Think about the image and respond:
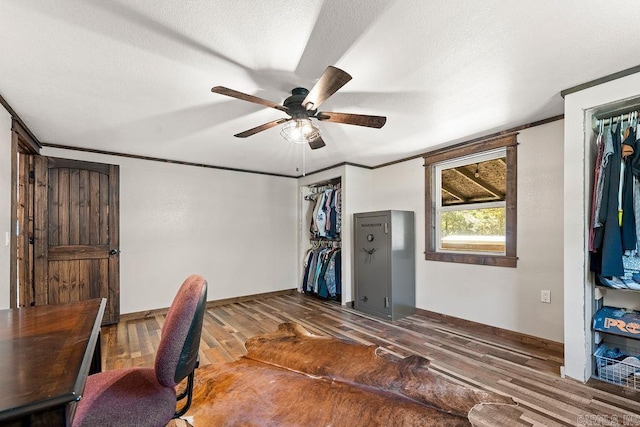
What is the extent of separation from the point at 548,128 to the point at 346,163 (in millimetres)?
2428

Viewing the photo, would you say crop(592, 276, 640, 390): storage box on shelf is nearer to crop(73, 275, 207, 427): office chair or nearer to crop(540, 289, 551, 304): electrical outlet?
crop(540, 289, 551, 304): electrical outlet

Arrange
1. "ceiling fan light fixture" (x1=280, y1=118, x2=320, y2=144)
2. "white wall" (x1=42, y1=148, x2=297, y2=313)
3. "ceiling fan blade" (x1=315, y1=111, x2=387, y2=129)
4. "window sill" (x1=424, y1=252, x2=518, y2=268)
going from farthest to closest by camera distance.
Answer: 1. "white wall" (x1=42, y1=148, x2=297, y2=313)
2. "window sill" (x1=424, y1=252, x2=518, y2=268)
3. "ceiling fan light fixture" (x1=280, y1=118, x2=320, y2=144)
4. "ceiling fan blade" (x1=315, y1=111, x2=387, y2=129)

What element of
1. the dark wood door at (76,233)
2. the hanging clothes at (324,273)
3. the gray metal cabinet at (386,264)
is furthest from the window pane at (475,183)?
the dark wood door at (76,233)

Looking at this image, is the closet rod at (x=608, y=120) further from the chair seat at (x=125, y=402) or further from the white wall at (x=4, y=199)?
the white wall at (x=4, y=199)

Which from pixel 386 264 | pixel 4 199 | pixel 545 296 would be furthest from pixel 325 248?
pixel 4 199

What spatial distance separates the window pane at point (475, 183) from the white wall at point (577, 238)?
3.34 ft

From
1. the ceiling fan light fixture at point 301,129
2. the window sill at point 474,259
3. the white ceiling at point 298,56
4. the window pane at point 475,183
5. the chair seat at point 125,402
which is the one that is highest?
the white ceiling at point 298,56

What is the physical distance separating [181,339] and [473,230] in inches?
134

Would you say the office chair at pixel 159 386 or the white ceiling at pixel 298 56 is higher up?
the white ceiling at pixel 298 56

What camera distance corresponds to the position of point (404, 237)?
3877 millimetres

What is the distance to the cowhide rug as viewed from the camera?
5.94 ft

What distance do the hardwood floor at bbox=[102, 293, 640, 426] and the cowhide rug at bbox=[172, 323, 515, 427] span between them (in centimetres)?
15

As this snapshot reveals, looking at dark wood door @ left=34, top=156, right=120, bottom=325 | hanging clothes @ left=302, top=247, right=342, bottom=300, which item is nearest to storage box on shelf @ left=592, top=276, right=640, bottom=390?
hanging clothes @ left=302, top=247, right=342, bottom=300

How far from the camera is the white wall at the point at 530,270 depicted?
272 centimetres
